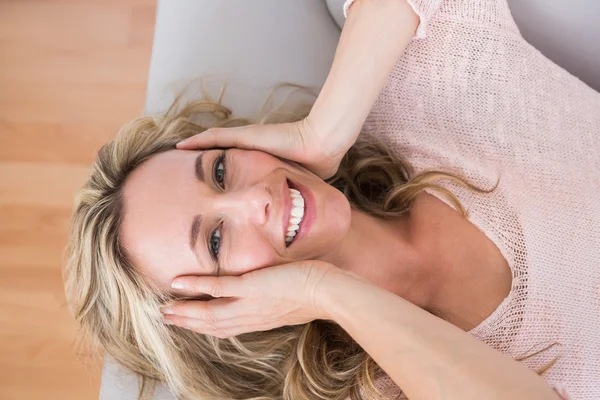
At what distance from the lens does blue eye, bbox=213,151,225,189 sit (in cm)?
108

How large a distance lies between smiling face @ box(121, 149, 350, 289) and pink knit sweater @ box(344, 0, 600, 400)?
0.99 ft

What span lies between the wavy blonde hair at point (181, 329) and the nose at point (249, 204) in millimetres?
227

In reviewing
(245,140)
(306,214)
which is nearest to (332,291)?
(306,214)

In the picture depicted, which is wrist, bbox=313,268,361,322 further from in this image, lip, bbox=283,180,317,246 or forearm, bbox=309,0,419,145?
forearm, bbox=309,0,419,145

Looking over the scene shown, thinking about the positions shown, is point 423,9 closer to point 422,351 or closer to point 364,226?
point 364,226

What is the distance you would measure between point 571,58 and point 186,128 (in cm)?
96

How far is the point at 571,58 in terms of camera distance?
1399 millimetres

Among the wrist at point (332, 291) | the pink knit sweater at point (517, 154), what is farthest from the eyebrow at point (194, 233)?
the pink knit sweater at point (517, 154)

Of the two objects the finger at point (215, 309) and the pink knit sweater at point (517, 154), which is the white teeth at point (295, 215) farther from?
the pink knit sweater at point (517, 154)

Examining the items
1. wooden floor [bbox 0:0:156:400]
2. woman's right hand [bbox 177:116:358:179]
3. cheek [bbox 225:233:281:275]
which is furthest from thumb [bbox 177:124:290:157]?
wooden floor [bbox 0:0:156:400]

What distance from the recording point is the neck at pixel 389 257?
1171 mm

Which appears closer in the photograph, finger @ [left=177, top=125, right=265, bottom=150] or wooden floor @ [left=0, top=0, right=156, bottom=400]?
finger @ [left=177, top=125, right=265, bottom=150]

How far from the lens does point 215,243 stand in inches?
41.1

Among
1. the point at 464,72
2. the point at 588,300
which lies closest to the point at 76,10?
the point at 464,72
